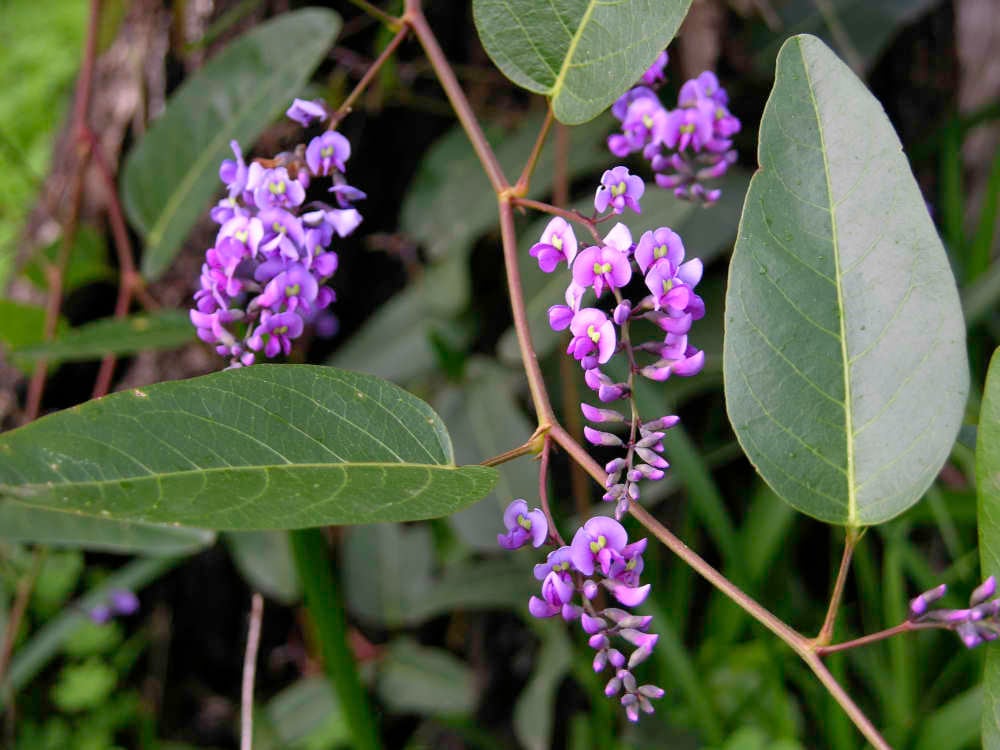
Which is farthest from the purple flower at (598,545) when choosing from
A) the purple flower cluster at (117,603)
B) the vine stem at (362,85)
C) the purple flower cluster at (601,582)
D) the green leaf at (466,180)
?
the purple flower cluster at (117,603)

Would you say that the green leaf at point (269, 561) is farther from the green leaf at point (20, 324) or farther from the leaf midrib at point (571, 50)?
the leaf midrib at point (571, 50)

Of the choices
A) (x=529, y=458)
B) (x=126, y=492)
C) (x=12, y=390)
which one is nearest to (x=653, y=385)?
(x=529, y=458)

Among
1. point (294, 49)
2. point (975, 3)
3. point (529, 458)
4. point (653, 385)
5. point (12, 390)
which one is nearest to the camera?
point (294, 49)

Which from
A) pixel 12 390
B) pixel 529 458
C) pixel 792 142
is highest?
pixel 792 142

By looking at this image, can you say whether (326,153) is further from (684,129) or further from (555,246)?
(684,129)

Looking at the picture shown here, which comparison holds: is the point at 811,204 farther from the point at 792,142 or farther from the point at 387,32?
the point at 387,32

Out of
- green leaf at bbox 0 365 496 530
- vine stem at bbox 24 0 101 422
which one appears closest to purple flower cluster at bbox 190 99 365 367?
green leaf at bbox 0 365 496 530

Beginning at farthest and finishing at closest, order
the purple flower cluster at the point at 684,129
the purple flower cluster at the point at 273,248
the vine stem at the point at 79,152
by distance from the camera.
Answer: the vine stem at the point at 79,152 → the purple flower cluster at the point at 684,129 → the purple flower cluster at the point at 273,248
